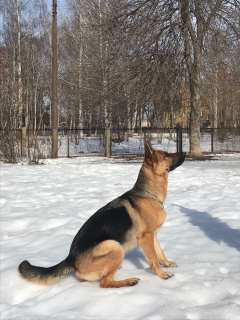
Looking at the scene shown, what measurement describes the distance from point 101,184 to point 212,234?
4.30m

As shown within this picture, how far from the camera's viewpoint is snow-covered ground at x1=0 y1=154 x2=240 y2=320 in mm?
2361

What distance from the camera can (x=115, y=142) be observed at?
74.0ft

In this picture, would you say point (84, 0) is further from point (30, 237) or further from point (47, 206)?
point (30, 237)

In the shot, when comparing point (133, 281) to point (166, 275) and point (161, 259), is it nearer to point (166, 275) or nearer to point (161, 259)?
point (166, 275)

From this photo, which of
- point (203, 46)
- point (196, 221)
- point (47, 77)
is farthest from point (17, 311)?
point (47, 77)

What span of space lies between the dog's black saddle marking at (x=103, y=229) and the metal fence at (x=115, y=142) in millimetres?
10921

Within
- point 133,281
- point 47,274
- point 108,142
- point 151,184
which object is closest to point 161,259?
point 133,281

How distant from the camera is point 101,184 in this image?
323 inches

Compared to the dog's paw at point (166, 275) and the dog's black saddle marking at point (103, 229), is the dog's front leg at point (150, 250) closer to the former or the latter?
the dog's paw at point (166, 275)

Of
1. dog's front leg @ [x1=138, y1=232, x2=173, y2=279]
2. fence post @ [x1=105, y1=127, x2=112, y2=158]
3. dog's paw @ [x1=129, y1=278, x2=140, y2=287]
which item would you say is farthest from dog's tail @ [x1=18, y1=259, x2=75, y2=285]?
fence post @ [x1=105, y1=127, x2=112, y2=158]

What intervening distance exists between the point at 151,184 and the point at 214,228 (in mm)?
1943

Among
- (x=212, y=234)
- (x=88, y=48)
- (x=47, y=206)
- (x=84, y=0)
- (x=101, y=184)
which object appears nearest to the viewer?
(x=212, y=234)

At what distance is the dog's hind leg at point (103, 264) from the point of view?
262 cm

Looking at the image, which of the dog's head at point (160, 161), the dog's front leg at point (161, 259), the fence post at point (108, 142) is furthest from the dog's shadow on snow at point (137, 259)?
the fence post at point (108, 142)
